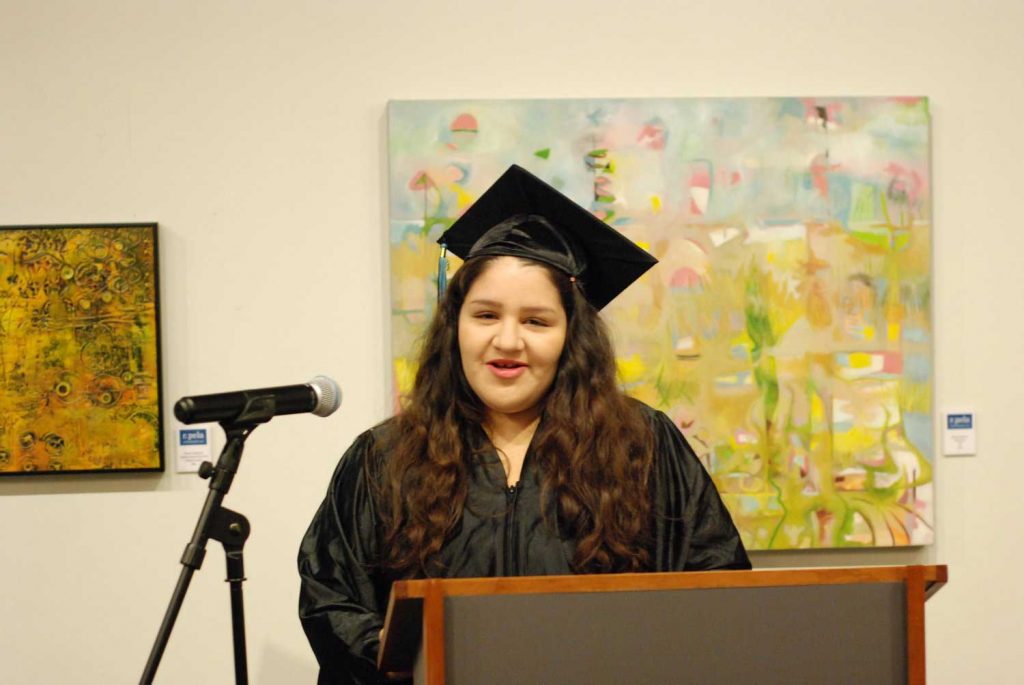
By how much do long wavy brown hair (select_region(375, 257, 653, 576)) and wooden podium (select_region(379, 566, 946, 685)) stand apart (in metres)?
0.64

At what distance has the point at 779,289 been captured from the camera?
299 centimetres

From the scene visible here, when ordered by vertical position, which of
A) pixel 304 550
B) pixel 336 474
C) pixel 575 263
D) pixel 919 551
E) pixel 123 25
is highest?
pixel 123 25

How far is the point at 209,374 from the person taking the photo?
296 cm

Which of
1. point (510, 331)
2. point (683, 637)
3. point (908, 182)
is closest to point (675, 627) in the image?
point (683, 637)

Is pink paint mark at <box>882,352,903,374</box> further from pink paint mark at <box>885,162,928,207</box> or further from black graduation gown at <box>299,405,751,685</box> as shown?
black graduation gown at <box>299,405,751,685</box>

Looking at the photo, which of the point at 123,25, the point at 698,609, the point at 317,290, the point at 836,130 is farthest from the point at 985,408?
the point at 123,25

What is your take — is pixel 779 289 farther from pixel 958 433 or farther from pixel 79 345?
pixel 79 345

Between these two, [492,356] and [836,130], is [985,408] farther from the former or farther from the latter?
[492,356]

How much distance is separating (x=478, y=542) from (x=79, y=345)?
1.47 meters

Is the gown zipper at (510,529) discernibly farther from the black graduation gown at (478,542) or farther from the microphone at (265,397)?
the microphone at (265,397)

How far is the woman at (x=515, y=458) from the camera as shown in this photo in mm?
1977

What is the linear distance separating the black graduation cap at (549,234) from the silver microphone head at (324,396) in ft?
1.58

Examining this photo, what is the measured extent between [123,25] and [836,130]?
197cm

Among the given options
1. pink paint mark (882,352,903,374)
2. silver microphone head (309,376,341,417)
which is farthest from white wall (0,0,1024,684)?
silver microphone head (309,376,341,417)
